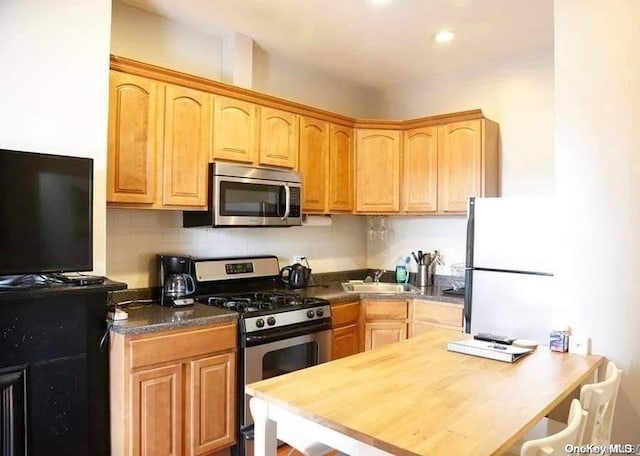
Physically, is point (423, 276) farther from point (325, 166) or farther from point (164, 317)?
point (164, 317)

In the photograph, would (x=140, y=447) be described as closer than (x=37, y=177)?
No

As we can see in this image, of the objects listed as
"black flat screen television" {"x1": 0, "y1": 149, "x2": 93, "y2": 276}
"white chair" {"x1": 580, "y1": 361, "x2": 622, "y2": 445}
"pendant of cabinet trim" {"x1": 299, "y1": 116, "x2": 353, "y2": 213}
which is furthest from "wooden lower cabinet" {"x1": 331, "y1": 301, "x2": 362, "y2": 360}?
"white chair" {"x1": 580, "y1": 361, "x2": 622, "y2": 445}

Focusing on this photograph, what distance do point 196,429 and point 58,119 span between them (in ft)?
5.90

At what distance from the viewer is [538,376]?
172 cm

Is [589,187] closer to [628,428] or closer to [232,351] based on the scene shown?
[628,428]

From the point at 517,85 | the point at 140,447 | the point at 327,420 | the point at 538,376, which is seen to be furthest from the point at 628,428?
the point at 517,85

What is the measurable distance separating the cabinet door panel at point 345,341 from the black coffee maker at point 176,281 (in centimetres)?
107

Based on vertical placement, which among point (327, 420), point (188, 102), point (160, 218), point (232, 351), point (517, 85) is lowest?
point (232, 351)

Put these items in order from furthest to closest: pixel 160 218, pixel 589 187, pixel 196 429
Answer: pixel 160 218, pixel 196 429, pixel 589 187

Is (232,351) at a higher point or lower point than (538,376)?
lower

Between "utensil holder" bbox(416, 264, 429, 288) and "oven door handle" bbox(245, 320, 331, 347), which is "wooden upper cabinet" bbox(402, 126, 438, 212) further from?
"oven door handle" bbox(245, 320, 331, 347)

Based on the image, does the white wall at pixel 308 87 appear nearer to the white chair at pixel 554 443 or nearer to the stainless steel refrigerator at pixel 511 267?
the stainless steel refrigerator at pixel 511 267

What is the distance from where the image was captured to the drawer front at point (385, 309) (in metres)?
3.68

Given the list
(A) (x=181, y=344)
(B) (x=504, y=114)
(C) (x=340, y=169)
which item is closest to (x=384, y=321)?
(C) (x=340, y=169)
